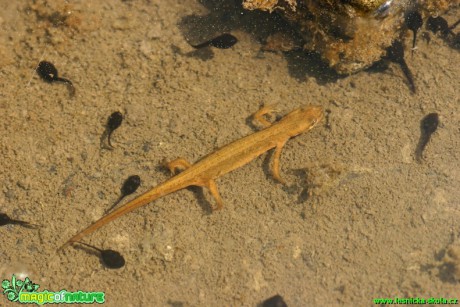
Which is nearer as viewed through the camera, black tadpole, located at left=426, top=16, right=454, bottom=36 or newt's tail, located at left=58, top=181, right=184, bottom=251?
newt's tail, located at left=58, top=181, right=184, bottom=251

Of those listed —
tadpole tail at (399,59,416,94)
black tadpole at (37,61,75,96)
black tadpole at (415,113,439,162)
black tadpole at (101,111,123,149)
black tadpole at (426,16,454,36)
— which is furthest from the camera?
black tadpole at (426,16,454,36)

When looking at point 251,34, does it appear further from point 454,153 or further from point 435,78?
point 454,153

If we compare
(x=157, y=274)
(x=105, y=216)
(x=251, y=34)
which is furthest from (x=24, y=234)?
(x=251, y=34)

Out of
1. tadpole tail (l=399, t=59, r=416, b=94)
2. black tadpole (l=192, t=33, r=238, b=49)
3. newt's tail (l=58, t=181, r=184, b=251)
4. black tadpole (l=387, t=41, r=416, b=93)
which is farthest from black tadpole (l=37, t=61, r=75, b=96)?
tadpole tail (l=399, t=59, r=416, b=94)

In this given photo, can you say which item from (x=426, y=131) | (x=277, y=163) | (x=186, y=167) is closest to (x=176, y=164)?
(x=186, y=167)

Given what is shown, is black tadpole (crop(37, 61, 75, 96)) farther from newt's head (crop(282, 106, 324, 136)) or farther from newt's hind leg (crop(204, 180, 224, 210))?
newt's head (crop(282, 106, 324, 136))

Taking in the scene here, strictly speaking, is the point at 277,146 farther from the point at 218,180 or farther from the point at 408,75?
the point at 408,75
